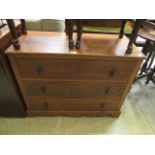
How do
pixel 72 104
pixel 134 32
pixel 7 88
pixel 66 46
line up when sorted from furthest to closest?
pixel 72 104
pixel 7 88
pixel 66 46
pixel 134 32

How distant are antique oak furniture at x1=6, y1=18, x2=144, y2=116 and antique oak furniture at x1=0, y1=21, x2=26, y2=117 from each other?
56 mm

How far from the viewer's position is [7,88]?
132 centimetres

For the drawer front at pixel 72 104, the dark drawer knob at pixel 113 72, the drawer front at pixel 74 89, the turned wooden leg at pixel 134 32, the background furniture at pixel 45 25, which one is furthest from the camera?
the background furniture at pixel 45 25

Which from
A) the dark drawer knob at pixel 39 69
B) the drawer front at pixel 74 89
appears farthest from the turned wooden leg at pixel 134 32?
the dark drawer knob at pixel 39 69

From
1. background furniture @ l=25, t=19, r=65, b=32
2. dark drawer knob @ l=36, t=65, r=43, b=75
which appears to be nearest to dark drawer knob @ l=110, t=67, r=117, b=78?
dark drawer knob @ l=36, t=65, r=43, b=75

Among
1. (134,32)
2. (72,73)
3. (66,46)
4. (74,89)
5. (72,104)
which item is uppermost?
(134,32)

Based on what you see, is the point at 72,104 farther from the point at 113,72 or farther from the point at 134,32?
the point at 134,32

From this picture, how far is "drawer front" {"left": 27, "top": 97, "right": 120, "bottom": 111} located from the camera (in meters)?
1.48

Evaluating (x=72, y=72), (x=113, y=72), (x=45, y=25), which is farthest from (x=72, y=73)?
(x=45, y=25)

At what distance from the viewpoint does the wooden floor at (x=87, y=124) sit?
151 centimetres

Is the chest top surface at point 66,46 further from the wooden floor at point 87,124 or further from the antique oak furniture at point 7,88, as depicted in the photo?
the wooden floor at point 87,124

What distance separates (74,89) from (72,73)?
21 centimetres

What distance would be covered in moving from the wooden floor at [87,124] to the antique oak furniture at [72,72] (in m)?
0.10
